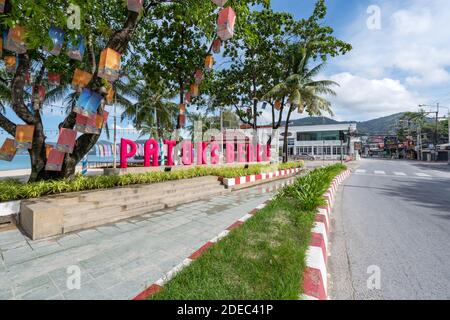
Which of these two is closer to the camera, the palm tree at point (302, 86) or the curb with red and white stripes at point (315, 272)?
the curb with red and white stripes at point (315, 272)

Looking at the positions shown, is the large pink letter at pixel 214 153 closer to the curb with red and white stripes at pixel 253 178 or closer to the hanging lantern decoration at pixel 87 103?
the curb with red and white stripes at pixel 253 178

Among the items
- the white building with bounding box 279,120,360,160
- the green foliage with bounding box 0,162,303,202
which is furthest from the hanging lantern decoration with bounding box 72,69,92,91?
the white building with bounding box 279,120,360,160

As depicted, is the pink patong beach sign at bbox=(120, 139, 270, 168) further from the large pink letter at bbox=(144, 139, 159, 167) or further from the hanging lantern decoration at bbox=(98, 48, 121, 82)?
the hanging lantern decoration at bbox=(98, 48, 121, 82)

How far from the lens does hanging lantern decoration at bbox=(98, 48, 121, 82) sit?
5.16 meters

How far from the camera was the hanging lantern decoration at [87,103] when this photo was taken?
547cm

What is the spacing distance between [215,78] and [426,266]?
15440 mm

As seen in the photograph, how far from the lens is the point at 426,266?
3.37 meters

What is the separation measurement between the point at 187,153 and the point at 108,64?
21.1 feet

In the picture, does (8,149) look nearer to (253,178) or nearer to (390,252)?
(390,252)

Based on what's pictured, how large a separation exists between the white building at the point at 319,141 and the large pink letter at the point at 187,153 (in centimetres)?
3980

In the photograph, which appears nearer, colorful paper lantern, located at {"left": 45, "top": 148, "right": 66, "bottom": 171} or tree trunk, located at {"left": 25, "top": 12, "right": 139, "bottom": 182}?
colorful paper lantern, located at {"left": 45, "top": 148, "right": 66, "bottom": 171}

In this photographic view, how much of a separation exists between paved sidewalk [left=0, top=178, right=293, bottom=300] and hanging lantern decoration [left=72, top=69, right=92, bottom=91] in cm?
378

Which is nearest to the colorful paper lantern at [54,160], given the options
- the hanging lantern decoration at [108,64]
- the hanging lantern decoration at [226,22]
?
the hanging lantern decoration at [108,64]
